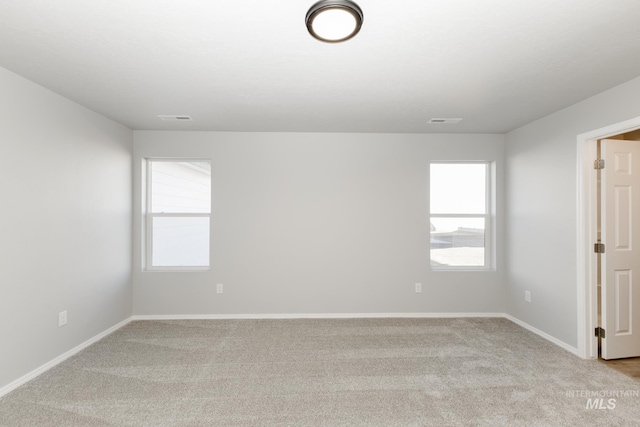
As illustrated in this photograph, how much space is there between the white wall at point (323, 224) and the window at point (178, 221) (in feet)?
0.54

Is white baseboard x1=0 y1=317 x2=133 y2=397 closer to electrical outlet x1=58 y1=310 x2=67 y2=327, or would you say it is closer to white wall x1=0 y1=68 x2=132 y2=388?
white wall x1=0 y1=68 x2=132 y2=388

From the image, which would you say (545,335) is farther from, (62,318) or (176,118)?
(62,318)

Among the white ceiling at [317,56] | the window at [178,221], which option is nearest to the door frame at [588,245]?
the white ceiling at [317,56]

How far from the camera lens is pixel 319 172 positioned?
170 inches

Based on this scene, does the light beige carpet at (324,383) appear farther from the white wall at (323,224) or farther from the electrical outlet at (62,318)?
the white wall at (323,224)

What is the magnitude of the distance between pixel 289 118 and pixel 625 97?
124 inches

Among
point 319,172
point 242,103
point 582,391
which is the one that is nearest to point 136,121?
point 242,103

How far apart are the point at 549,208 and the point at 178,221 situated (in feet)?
15.3

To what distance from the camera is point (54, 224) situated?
9.55ft

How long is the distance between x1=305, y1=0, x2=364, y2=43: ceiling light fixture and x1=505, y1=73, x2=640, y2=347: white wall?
2.60 meters

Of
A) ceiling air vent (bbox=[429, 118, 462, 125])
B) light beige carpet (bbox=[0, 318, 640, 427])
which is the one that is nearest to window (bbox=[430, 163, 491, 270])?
ceiling air vent (bbox=[429, 118, 462, 125])

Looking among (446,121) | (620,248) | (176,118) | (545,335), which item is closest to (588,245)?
(620,248)

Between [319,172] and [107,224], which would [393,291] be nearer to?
[319,172]

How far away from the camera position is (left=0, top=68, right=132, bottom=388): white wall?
2.48m
